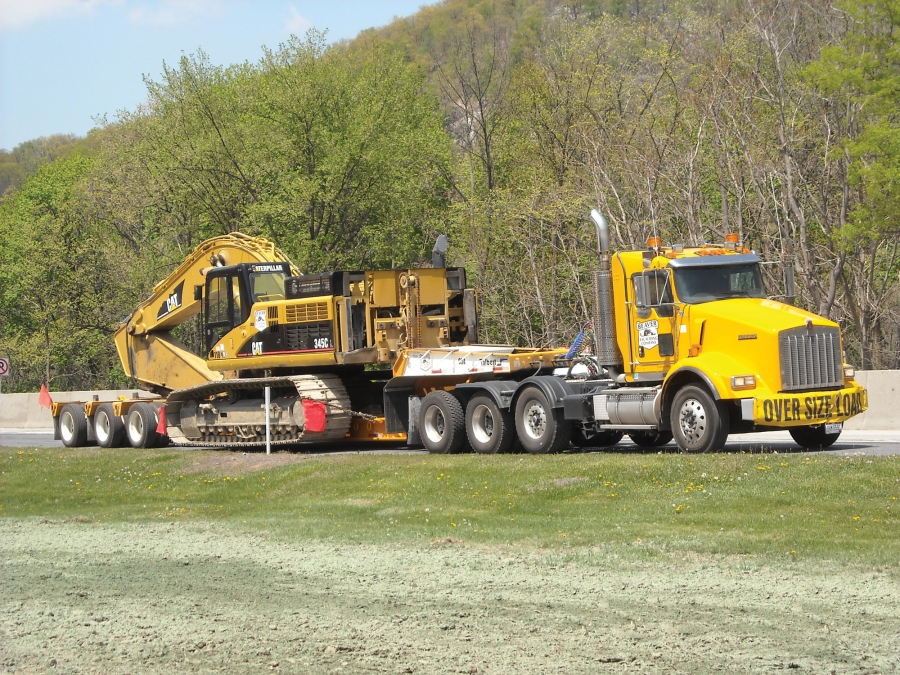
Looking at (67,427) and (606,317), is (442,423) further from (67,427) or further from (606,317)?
(67,427)

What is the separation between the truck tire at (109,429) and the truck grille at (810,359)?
683 inches

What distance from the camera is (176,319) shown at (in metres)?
28.0

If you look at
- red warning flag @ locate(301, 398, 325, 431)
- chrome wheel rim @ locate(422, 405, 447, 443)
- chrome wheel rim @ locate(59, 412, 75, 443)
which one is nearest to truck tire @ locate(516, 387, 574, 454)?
chrome wheel rim @ locate(422, 405, 447, 443)

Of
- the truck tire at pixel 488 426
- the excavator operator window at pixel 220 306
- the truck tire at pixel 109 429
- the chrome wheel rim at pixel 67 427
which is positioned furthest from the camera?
the chrome wheel rim at pixel 67 427

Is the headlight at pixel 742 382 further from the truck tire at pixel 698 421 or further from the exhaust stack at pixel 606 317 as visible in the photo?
the exhaust stack at pixel 606 317

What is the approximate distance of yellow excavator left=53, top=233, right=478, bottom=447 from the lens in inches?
902

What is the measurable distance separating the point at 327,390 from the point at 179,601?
14113 mm

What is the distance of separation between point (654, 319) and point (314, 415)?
767 centimetres

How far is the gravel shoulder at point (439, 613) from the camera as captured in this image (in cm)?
733

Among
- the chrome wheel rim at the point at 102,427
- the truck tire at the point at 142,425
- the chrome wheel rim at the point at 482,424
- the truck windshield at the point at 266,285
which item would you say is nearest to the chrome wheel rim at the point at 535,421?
the chrome wheel rim at the point at 482,424

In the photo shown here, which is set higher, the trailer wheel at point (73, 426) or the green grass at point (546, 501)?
the trailer wheel at point (73, 426)

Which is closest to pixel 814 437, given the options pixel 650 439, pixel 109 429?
pixel 650 439

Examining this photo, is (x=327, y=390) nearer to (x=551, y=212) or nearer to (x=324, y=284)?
(x=324, y=284)

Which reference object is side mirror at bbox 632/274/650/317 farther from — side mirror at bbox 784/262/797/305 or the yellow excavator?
the yellow excavator
